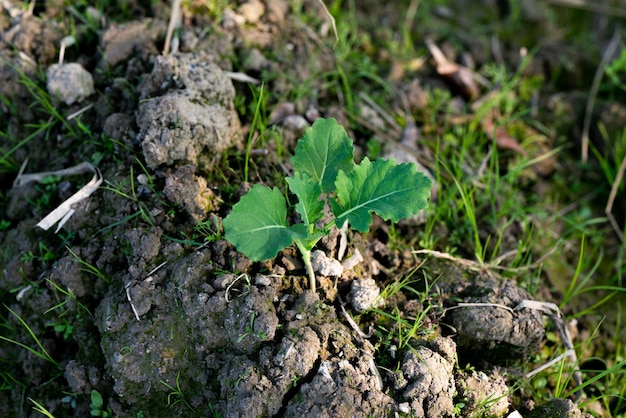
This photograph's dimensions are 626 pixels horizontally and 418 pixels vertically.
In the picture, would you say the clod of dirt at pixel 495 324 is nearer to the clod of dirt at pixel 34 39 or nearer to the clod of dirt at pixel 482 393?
the clod of dirt at pixel 482 393

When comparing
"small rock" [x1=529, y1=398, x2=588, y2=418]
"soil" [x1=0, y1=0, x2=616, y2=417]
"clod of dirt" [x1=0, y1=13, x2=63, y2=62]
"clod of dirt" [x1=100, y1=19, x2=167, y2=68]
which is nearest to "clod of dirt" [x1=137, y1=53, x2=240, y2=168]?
"soil" [x1=0, y1=0, x2=616, y2=417]

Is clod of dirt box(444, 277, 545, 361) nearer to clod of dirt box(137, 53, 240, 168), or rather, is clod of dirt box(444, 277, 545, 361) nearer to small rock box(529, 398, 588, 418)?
small rock box(529, 398, 588, 418)

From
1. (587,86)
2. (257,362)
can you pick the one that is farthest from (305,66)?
(587,86)

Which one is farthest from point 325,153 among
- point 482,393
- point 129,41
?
point 129,41

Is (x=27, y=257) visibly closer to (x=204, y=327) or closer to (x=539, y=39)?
(x=204, y=327)

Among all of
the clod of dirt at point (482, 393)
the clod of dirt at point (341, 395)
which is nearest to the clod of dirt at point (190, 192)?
the clod of dirt at point (341, 395)
